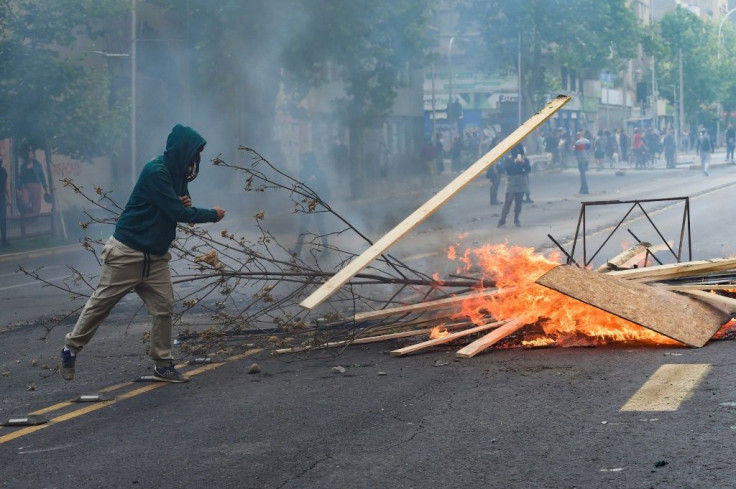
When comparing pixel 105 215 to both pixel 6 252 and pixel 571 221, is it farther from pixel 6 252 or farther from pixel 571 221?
pixel 571 221

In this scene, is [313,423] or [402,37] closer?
[313,423]

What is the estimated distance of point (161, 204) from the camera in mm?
7121

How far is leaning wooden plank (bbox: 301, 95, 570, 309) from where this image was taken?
Result: 7.03m

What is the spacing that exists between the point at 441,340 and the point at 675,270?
2.11m

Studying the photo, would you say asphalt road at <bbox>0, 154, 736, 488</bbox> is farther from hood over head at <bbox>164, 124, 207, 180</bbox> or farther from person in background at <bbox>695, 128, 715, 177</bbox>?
person in background at <bbox>695, 128, 715, 177</bbox>

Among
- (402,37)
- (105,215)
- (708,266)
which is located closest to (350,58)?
(402,37)

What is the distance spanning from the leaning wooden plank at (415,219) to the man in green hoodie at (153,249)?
0.90 metres

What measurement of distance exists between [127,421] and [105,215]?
21257 mm

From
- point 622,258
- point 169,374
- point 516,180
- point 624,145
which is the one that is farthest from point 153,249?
point 624,145

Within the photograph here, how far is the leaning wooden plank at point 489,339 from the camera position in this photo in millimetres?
7520

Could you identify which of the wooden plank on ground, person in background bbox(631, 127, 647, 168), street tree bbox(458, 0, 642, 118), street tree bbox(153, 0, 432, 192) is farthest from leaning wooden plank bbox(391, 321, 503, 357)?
person in background bbox(631, 127, 647, 168)

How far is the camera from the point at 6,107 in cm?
2212

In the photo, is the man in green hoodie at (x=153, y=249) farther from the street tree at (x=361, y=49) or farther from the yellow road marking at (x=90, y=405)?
the street tree at (x=361, y=49)

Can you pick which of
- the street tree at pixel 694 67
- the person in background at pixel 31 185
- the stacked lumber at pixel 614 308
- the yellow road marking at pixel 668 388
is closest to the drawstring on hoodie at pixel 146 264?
the stacked lumber at pixel 614 308
